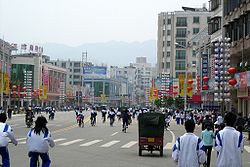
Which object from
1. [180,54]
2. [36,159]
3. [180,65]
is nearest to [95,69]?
[180,65]

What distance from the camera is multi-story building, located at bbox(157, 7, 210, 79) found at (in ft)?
381

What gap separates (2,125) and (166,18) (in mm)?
109614

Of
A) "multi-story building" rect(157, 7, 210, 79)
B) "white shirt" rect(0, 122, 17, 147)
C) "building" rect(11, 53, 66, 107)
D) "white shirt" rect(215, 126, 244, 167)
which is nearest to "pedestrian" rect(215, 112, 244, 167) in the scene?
"white shirt" rect(215, 126, 244, 167)

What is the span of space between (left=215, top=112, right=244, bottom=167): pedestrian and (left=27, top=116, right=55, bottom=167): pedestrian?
3.54 metres

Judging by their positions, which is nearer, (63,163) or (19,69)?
(63,163)

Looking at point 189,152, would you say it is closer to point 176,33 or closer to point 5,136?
point 5,136

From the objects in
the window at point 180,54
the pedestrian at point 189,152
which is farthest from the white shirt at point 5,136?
the window at point 180,54

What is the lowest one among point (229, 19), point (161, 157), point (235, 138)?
point (161, 157)

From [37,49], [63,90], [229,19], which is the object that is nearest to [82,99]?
[63,90]

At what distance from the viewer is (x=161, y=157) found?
20.4m

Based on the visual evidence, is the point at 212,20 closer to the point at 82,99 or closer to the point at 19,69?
the point at 19,69

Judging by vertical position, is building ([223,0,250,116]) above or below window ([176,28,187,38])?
below

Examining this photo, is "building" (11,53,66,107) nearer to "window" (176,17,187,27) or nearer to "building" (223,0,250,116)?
"window" (176,17,187,27)

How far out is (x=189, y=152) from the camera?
9.09 metres
